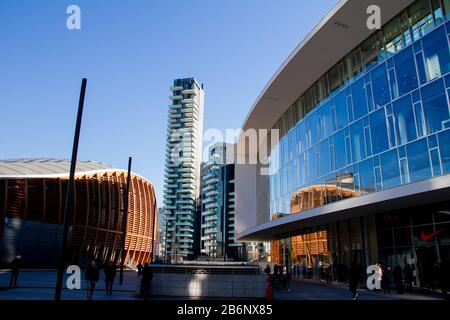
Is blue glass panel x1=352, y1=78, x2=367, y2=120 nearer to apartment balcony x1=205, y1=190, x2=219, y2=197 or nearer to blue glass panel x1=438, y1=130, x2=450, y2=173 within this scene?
blue glass panel x1=438, y1=130, x2=450, y2=173

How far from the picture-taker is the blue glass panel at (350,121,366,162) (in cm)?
2207

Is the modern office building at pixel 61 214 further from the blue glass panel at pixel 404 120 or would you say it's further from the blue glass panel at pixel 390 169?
the blue glass panel at pixel 404 120

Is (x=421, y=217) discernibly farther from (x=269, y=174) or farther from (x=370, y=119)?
(x=269, y=174)

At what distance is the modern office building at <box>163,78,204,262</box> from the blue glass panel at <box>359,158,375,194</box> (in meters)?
139

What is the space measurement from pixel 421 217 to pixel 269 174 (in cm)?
1984

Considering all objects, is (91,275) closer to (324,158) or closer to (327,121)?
(324,158)

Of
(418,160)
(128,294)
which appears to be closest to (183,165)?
(128,294)

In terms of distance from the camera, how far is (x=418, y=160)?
1800 centimetres

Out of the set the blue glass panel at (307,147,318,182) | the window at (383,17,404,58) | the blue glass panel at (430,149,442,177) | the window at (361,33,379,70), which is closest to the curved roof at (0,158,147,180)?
the blue glass panel at (307,147,318,182)

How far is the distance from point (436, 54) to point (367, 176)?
705cm

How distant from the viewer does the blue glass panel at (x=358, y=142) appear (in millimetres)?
22066

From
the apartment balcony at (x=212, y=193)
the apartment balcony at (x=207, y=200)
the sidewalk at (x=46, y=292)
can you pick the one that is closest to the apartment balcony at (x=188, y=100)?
the apartment balcony at (x=212, y=193)

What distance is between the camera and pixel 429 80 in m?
18.0

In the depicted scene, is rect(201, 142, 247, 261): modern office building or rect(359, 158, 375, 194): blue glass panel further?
rect(201, 142, 247, 261): modern office building
